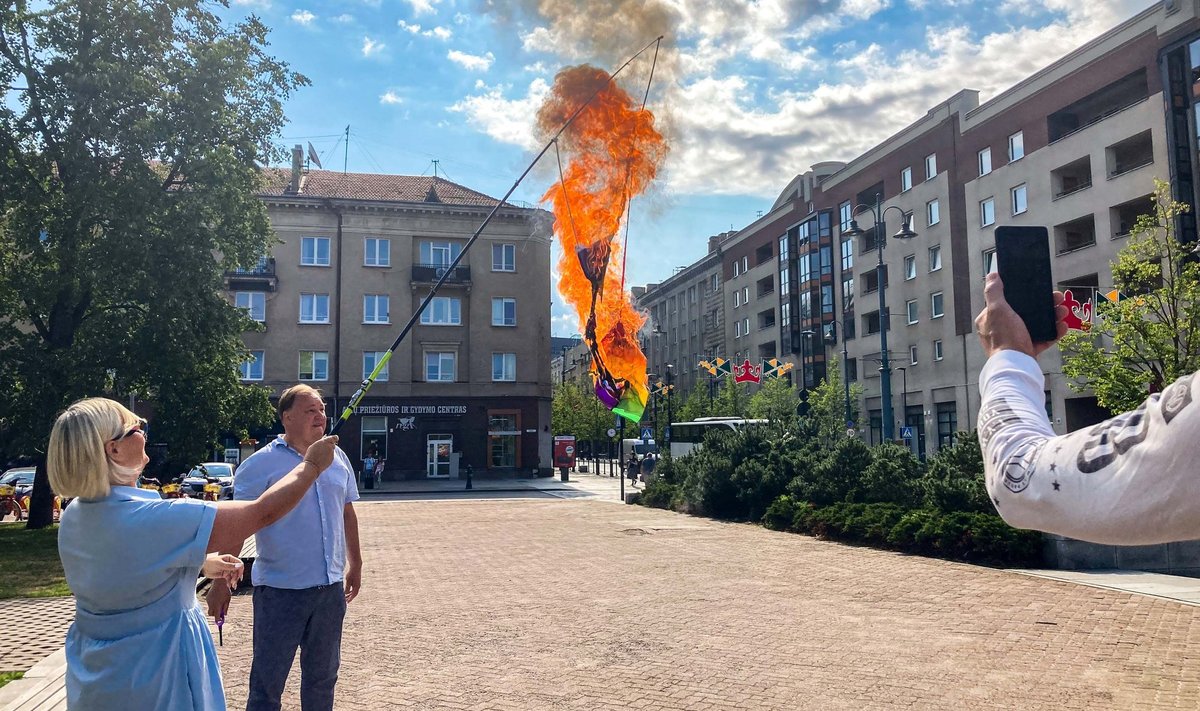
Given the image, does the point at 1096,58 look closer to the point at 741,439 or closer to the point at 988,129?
the point at 988,129

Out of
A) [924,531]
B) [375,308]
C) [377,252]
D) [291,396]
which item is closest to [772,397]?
[375,308]

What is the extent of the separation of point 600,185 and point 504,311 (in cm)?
3130

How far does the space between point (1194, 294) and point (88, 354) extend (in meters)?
24.6

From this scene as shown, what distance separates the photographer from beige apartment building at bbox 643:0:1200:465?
34312 millimetres

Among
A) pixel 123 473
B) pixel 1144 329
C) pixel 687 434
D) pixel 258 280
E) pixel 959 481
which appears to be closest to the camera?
pixel 123 473

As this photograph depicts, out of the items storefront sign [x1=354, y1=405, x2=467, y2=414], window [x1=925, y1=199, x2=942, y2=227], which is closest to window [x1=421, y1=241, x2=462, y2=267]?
storefront sign [x1=354, y1=405, x2=467, y2=414]

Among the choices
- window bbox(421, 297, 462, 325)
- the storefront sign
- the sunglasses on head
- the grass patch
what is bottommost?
the grass patch

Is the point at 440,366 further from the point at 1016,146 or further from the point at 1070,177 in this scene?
the point at 1070,177

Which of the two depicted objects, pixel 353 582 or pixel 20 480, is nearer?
pixel 353 582

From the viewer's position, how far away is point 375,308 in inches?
Result: 1913

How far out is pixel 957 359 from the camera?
1766 inches

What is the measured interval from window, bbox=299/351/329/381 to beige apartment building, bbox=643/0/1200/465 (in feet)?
95.4

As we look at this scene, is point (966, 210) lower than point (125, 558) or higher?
higher

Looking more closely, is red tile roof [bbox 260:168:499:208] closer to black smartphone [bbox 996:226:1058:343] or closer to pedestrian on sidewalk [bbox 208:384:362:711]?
pedestrian on sidewalk [bbox 208:384:362:711]
